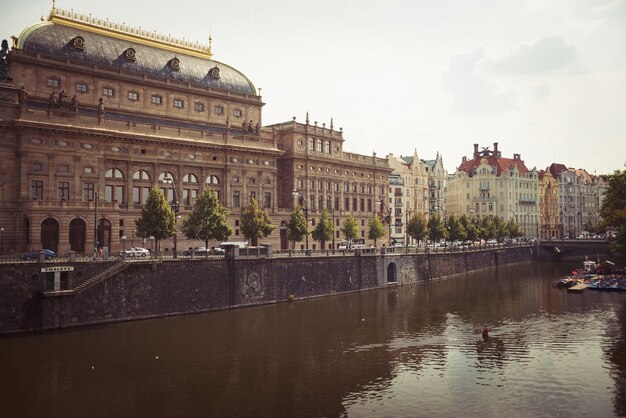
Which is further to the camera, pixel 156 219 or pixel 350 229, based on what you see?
pixel 350 229

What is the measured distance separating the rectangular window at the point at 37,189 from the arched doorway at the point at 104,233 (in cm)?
834

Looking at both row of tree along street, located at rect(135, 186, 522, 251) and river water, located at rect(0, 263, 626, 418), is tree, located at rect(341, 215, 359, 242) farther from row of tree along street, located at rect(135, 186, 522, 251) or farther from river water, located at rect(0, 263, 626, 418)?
river water, located at rect(0, 263, 626, 418)

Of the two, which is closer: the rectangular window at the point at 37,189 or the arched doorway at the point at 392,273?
the rectangular window at the point at 37,189

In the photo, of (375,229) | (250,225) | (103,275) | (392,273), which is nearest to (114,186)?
(250,225)

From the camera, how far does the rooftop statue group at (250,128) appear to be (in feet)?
342

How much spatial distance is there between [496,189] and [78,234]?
140267 mm

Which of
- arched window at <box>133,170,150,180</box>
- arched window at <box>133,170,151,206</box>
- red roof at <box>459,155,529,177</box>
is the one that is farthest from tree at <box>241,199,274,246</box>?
red roof at <box>459,155,529,177</box>

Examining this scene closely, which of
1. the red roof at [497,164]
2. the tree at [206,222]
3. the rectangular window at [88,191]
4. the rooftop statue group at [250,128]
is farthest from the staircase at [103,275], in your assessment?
the red roof at [497,164]

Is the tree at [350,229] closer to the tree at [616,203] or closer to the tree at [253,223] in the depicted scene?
the tree at [253,223]

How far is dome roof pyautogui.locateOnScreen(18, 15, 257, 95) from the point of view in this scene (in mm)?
85500

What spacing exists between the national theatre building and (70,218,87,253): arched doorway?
0.43 ft

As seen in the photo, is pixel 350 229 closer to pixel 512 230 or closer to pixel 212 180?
pixel 212 180

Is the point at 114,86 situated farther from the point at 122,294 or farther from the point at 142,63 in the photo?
the point at 122,294

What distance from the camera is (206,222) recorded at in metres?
80.9
